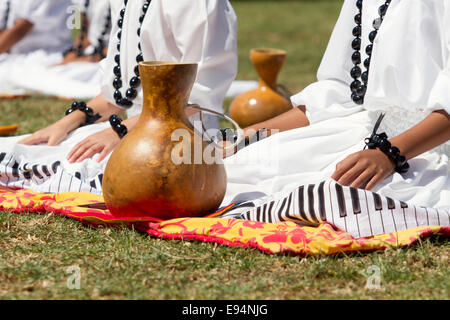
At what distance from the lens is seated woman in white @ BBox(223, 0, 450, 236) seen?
8.67 ft

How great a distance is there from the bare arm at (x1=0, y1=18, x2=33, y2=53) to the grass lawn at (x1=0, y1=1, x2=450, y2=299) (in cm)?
399

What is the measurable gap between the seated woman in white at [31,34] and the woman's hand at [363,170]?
14.9ft

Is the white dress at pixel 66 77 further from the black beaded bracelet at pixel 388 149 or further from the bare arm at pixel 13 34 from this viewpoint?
the black beaded bracelet at pixel 388 149

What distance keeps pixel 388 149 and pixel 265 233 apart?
0.58 meters

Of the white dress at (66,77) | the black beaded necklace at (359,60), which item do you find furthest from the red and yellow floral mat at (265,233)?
the white dress at (66,77)

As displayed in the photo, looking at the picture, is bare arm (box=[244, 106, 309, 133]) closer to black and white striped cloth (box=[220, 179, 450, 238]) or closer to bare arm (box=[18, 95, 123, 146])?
black and white striped cloth (box=[220, 179, 450, 238])

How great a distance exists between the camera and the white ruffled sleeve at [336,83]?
312cm

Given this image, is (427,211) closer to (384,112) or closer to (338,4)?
(384,112)

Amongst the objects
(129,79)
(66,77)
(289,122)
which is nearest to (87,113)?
(129,79)

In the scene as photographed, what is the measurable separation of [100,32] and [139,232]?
177 inches

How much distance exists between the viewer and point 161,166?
2.63m
